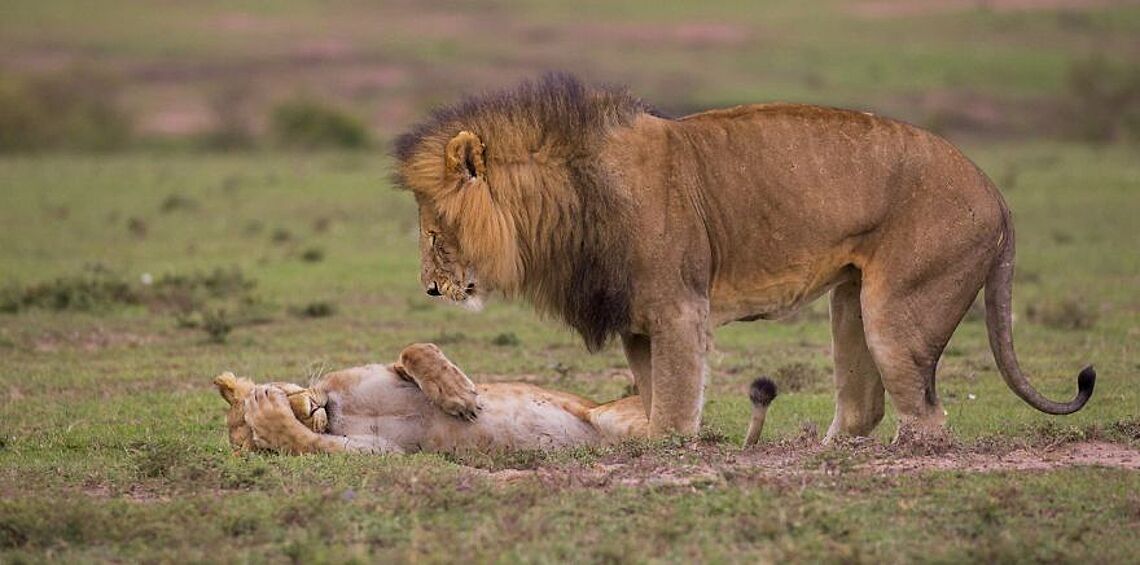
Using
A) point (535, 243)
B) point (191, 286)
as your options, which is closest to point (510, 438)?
point (535, 243)

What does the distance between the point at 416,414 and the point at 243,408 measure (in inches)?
29.0

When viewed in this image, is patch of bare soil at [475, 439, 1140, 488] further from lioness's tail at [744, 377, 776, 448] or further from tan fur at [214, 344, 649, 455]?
tan fur at [214, 344, 649, 455]

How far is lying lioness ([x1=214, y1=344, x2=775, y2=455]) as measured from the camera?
23.4 ft

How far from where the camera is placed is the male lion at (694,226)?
7.04 meters

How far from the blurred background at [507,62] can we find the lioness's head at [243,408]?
3016 cm

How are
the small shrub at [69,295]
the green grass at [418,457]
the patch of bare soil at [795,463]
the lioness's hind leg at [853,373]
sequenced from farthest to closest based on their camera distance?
the small shrub at [69,295] → the lioness's hind leg at [853,373] → the patch of bare soil at [795,463] → the green grass at [418,457]

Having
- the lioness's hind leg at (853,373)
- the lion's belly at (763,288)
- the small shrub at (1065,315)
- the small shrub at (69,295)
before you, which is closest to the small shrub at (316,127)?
the small shrub at (69,295)

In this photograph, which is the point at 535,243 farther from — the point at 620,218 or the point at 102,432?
the point at 102,432

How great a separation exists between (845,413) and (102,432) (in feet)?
11.6

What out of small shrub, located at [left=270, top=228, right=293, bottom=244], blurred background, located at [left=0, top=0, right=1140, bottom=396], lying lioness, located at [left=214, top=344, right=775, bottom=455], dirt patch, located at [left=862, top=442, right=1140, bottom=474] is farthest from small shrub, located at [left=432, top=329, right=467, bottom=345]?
small shrub, located at [left=270, top=228, right=293, bottom=244]

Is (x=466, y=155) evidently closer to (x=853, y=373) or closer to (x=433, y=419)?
(x=433, y=419)

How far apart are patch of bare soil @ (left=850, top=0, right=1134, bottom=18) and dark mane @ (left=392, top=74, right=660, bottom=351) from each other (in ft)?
179

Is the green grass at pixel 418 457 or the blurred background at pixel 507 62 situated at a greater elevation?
the green grass at pixel 418 457

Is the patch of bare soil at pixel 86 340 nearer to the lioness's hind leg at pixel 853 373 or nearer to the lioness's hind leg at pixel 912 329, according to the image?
the lioness's hind leg at pixel 853 373
